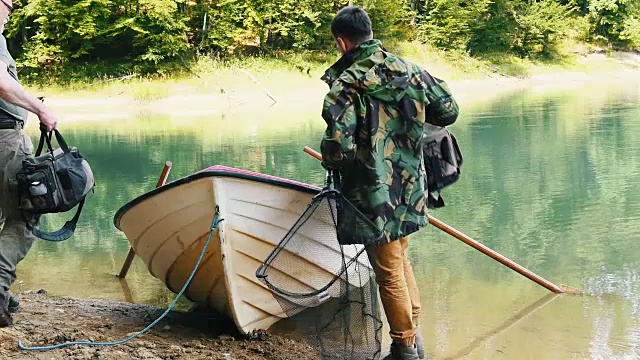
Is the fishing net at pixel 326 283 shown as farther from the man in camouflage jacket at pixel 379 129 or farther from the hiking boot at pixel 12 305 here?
the hiking boot at pixel 12 305

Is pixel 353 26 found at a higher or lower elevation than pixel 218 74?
higher

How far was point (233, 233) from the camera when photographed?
3.99 metres

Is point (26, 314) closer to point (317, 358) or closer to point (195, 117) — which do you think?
point (317, 358)

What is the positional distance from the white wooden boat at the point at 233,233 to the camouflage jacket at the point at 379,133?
2.19 feet

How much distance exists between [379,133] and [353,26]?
0.50 meters

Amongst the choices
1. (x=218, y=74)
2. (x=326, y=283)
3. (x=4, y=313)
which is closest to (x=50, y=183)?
(x=4, y=313)

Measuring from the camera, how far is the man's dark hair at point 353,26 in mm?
3414

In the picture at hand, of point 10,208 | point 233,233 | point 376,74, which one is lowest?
point 233,233

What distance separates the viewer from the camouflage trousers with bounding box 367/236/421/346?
3.55 m

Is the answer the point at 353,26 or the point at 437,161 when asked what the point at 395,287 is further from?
the point at 353,26

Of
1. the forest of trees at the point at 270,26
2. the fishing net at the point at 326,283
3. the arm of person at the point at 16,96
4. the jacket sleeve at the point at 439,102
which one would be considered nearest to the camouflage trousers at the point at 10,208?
the arm of person at the point at 16,96

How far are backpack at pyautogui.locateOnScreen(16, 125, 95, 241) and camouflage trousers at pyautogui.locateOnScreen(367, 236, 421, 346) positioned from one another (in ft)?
5.03

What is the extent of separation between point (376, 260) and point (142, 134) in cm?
1649

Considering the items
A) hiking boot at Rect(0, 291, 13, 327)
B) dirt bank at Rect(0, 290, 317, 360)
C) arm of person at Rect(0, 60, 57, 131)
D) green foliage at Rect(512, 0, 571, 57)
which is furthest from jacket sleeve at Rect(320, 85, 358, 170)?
green foliage at Rect(512, 0, 571, 57)
